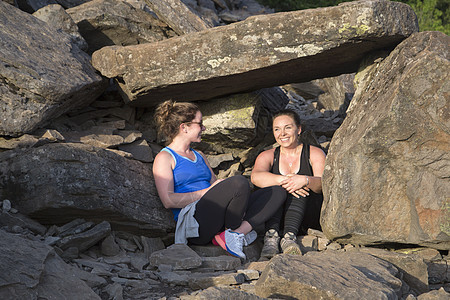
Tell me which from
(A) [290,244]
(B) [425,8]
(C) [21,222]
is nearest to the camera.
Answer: (C) [21,222]

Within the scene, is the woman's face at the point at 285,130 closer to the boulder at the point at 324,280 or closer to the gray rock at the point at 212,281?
the boulder at the point at 324,280

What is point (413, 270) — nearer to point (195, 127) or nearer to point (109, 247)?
point (195, 127)

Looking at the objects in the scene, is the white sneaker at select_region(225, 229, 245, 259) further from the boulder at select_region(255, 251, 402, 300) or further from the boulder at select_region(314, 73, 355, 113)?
the boulder at select_region(314, 73, 355, 113)

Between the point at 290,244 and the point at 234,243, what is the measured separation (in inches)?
22.5

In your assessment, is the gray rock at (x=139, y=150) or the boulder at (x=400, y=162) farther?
the gray rock at (x=139, y=150)

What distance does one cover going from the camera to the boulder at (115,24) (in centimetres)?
690

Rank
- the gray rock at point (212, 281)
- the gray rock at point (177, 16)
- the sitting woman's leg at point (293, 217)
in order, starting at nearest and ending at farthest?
the gray rock at point (212, 281) → the sitting woman's leg at point (293, 217) → the gray rock at point (177, 16)

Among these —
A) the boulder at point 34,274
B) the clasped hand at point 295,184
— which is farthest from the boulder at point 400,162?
the boulder at point 34,274

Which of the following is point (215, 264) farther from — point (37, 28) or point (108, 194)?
point (37, 28)

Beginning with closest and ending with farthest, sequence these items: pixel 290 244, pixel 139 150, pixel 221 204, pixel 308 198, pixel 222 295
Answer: pixel 222 295 < pixel 290 244 < pixel 221 204 < pixel 308 198 < pixel 139 150

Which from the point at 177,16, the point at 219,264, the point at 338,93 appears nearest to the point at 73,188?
the point at 219,264

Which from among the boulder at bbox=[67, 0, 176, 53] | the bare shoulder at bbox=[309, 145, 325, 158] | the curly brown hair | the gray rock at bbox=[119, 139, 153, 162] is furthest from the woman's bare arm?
the boulder at bbox=[67, 0, 176, 53]

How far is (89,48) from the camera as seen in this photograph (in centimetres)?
714

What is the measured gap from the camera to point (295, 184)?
17.5ft
